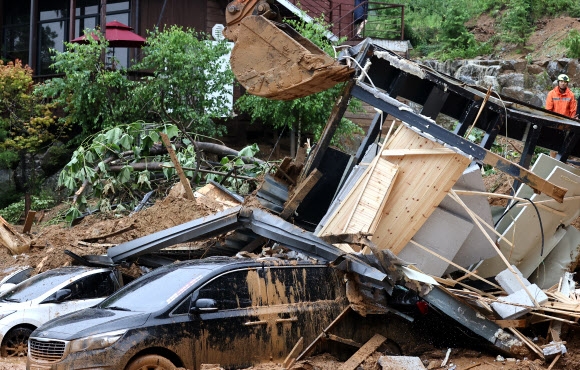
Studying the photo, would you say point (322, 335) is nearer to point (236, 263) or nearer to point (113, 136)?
point (236, 263)

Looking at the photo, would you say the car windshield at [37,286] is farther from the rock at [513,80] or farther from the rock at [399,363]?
the rock at [513,80]

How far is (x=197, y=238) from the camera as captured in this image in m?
12.3

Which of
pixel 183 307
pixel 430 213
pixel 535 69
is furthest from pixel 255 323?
pixel 535 69

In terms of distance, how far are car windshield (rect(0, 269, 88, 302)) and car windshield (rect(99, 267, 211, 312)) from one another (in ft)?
11.0

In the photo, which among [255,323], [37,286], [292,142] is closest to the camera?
[255,323]

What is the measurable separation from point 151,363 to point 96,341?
0.59 m

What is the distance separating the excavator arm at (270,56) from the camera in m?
11.8

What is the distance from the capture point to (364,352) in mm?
9773

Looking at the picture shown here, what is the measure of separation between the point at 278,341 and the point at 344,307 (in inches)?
42.4

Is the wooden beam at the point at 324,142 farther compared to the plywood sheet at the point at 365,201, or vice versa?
the wooden beam at the point at 324,142

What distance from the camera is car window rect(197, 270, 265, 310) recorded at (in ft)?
29.3

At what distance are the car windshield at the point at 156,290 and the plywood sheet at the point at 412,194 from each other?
3.84m

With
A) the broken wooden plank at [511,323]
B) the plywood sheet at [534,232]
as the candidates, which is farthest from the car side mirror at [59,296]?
Answer: the plywood sheet at [534,232]

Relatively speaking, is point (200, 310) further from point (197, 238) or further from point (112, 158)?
point (112, 158)
